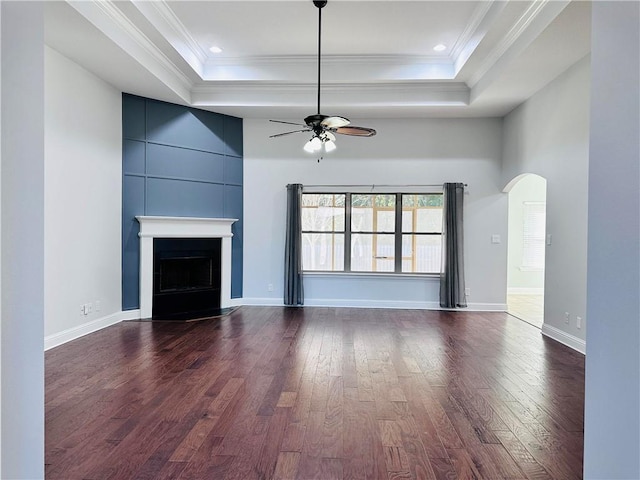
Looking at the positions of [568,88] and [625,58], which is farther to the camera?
[568,88]

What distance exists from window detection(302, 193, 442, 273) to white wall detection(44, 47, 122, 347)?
3010mm

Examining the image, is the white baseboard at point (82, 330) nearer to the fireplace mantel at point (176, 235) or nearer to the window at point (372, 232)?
the fireplace mantel at point (176, 235)

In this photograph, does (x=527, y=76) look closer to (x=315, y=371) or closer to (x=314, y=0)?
(x=314, y=0)

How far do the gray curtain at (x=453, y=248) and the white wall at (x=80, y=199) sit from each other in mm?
5021

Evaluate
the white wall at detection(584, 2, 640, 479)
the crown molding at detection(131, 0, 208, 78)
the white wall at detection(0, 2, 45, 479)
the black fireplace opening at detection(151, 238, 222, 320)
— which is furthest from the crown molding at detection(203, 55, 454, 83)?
the white wall at detection(0, 2, 45, 479)

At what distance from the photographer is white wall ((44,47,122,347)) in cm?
408

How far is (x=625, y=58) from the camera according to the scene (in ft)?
3.75

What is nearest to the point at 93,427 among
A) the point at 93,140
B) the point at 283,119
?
the point at 93,140

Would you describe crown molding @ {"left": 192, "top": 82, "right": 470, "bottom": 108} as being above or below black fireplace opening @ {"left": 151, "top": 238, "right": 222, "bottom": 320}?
above

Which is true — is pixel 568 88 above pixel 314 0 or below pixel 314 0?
below

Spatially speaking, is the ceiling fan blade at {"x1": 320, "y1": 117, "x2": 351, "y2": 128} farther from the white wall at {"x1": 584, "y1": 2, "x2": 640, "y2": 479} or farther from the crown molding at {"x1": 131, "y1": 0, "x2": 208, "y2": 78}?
the white wall at {"x1": 584, "y1": 2, "x2": 640, "y2": 479}

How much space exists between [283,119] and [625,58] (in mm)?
5742

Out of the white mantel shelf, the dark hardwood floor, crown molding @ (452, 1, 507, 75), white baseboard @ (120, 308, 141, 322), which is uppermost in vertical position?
crown molding @ (452, 1, 507, 75)

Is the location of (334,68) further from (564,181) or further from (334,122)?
(564,181)
